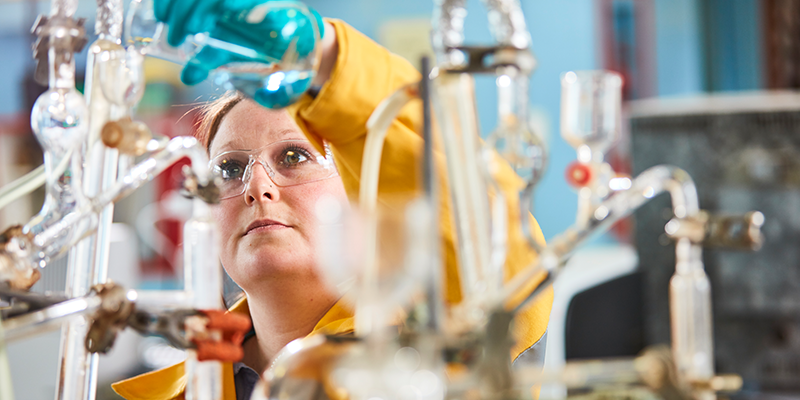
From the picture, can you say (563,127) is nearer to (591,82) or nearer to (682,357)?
(591,82)

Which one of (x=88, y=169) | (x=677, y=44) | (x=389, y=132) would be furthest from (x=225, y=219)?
(x=677, y=44)

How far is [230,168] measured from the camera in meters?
0.96

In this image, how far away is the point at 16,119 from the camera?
149 inches

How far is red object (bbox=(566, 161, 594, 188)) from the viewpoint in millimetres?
457

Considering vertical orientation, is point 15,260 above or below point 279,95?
below

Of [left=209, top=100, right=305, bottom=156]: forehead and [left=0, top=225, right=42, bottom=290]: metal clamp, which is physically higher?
[left=209, top=100, right=305, bottom=156]: forehead

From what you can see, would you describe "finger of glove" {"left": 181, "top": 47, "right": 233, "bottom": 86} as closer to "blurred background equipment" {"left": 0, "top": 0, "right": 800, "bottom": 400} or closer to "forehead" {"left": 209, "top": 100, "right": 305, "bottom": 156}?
"forehead" {"left": 209, "top": 100, "right": 305, "bottom": 156}

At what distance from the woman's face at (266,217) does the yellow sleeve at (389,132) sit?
0.07 m

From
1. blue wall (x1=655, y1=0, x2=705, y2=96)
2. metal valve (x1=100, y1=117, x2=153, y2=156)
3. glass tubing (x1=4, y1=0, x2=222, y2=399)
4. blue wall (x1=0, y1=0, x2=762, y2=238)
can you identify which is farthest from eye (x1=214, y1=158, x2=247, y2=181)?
blue wall (x1=655, y1=0, x2=705, y2=96)

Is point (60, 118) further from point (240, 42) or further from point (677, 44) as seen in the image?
point (677, 44)

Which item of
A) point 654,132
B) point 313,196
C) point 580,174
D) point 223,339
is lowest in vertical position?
point 223,339

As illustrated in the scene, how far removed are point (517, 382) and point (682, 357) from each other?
0.14 m

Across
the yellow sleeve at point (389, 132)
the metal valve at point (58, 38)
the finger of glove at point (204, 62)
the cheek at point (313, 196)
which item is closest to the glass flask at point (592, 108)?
the yellow sleeve at point (389, 132)

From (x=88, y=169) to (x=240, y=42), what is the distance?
0.57 ft
